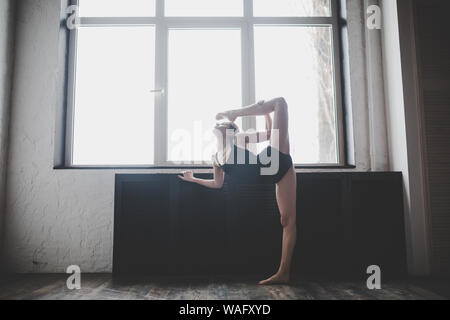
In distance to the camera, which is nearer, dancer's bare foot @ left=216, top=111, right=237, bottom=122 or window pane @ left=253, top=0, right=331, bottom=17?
dancer's bare foot @ left=216, top=111, right=237, bottom=122

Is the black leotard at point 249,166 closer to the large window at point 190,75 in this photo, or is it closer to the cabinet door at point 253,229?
the cabinet door at point 253,229

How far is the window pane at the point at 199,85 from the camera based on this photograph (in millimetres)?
3178

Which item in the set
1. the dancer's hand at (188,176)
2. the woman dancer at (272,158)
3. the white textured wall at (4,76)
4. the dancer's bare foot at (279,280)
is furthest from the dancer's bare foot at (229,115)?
the white textured wall at (4,76)

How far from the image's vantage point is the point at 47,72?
307cm

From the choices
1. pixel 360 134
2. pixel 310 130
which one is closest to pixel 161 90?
pixel 310 130

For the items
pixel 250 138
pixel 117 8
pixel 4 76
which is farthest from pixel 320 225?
pixel 4 76

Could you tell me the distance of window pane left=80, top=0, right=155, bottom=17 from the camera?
329 centimetres

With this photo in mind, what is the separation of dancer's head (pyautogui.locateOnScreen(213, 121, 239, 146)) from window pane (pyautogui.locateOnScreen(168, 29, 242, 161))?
0.72 m

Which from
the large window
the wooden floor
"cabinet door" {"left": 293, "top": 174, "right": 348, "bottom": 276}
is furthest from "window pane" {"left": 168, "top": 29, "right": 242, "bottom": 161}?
the wooden floor

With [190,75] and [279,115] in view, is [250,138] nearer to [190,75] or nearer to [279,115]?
[279,115]

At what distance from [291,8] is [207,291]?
289 cm

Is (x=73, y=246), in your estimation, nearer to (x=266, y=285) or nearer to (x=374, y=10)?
(x=266, y=285)

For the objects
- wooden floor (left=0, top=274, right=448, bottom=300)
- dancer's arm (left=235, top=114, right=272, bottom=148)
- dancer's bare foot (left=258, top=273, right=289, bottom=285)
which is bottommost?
wooden floor (left=0, top=274, right=448, bottom=300)

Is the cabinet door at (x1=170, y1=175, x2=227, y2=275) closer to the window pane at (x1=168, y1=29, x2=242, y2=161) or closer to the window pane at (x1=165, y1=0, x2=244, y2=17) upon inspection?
the window pane at (x1=168, y1=29, x2=242, y2=161)
